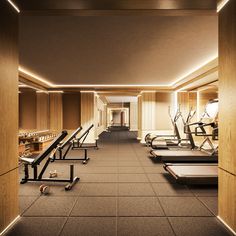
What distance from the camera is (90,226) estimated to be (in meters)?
2.43

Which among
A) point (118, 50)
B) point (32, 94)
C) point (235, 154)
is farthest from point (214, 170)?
point (32, 94)

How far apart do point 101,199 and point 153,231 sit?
3.70ft

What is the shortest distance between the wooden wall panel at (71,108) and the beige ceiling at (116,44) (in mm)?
3470

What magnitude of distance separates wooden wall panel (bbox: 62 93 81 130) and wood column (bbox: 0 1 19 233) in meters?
7.70

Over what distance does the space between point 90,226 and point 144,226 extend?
65 cm

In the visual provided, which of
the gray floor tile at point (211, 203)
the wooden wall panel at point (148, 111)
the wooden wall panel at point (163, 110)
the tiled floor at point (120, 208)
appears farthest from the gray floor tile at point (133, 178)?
the wooden wall panel at point (163, 110)

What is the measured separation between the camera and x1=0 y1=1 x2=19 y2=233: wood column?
2.18 metres

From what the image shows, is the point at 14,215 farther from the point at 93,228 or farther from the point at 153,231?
the point at 153,231

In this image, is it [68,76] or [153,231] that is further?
[68,76]

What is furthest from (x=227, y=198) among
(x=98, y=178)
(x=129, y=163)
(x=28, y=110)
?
(x=28, y=110)

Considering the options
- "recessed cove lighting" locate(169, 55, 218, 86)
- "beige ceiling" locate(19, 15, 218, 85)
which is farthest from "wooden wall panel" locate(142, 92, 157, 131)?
"beige ceiling" locate(19, 15, 218, 85)

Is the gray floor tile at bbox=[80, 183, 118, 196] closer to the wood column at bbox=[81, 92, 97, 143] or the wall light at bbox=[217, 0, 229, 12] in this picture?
the wall light at bbox=[217, 0, 229, 12]

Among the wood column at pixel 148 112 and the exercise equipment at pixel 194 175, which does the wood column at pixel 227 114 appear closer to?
the exercise equipment at pixel 194 175

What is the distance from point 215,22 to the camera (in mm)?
3328
